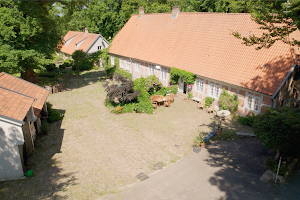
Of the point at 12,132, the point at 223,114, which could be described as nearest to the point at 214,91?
the point at 223,114

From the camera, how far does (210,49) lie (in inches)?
779

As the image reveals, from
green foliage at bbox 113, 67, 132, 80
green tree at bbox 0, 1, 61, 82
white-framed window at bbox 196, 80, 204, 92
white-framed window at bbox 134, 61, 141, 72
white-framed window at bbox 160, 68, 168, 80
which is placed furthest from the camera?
green foliage at bbox 113, 67, 132, 80

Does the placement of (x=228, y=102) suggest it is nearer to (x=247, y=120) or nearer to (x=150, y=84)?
(x=247, y=120)

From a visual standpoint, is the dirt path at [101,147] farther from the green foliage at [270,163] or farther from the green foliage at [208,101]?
the green foliage at [270,163]

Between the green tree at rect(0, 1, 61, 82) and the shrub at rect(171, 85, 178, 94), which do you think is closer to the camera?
the green tree at rect(0, 1, 61, 82)

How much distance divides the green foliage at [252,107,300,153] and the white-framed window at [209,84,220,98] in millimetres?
8137

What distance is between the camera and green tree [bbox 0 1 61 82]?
18734 mm

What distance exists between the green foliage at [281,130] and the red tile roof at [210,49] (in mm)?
5489

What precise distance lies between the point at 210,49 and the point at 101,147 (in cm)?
1286

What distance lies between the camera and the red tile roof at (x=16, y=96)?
9.90 metres

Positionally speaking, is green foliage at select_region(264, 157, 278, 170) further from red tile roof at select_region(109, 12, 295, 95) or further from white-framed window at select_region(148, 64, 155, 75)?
white-framed window at select_region(148, 64, 155, 75)

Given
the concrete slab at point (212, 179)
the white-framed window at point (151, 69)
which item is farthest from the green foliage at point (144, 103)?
the concrete slab at point (212, 179)

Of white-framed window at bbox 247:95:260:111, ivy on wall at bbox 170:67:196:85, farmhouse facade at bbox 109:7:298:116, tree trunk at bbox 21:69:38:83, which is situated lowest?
white-framed window at bbox 247:95:260:111

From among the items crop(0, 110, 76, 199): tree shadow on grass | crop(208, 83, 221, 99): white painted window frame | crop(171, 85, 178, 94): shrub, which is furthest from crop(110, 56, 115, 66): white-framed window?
crop(0, 110, 76, 199): tree shadow on grass
